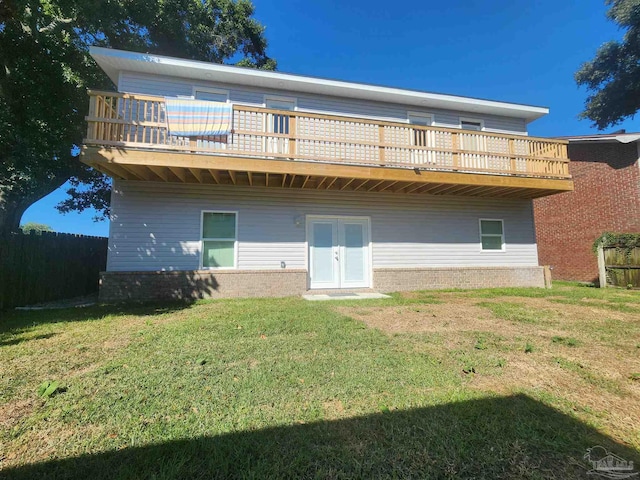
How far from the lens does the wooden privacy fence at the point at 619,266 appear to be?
970 centimetres

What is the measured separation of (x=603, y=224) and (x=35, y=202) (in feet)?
76.8

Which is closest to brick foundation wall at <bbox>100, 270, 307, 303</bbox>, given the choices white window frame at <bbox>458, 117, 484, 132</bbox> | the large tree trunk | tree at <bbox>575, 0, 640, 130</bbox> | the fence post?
the large tree trunk

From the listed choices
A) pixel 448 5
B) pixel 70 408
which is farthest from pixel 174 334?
pixel 448 5

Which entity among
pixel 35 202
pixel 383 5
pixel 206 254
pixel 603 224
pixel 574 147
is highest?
pixel 383 5

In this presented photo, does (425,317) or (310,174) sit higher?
(310,174)

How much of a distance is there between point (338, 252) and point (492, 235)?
540 centimetres

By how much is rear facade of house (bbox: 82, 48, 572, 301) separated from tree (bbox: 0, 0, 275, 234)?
1990 millimetres

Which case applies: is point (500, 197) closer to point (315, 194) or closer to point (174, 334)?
point (315, 194)

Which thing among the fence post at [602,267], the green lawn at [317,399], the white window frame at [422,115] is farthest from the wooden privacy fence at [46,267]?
the fence post at [602,267]

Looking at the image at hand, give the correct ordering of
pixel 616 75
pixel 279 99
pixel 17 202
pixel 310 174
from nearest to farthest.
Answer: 1. pixel 310 174
2. pixel 279 99
3. pixel 17 202
4. pixel 616 75

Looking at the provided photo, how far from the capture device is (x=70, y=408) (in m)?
2.42

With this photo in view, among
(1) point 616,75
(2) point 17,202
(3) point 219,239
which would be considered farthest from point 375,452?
(1) point 616,75

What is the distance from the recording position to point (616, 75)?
18.3 meters

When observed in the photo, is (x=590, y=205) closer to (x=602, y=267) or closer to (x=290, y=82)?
(x=602, y=267)
